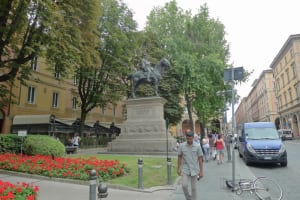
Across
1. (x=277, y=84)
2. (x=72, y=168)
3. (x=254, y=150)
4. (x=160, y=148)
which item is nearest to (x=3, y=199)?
(x=72, y=168)

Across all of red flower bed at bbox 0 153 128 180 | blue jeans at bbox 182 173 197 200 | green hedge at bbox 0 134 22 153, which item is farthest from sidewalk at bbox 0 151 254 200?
green hedge at bbox 0 134 22 153

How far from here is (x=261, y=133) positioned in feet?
49.0

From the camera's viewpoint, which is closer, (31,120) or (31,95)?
(31,120)

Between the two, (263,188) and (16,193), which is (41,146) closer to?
(16,193)

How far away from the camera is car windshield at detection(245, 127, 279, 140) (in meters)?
14.6

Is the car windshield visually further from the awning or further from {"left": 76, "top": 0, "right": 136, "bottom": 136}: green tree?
the awning

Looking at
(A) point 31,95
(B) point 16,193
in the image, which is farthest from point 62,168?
(A) point 31,95

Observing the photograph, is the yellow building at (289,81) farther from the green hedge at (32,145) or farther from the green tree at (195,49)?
the green hedge at (32,145)

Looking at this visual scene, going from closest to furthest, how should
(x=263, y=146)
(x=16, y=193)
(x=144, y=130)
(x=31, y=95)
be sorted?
(x=16, y=193) < (x=263, y=146) < (x=144, y=130) < (x=31, y=95)

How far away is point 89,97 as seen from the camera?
29.4 meters

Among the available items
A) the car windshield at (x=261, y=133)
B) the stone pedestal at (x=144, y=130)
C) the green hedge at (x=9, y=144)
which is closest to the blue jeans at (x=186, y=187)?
the car windshield at (x=261, y=133)

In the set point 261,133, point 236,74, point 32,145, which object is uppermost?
point 236,74

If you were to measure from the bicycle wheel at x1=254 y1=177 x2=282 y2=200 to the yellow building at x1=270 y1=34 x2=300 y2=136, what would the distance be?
5044 centimetres

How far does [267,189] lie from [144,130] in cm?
1375
